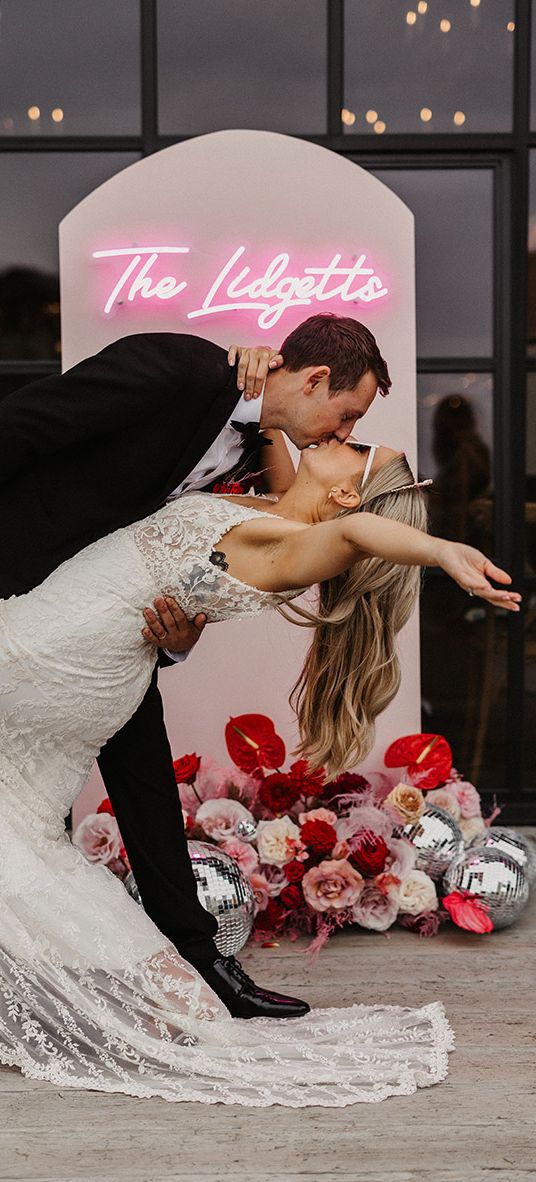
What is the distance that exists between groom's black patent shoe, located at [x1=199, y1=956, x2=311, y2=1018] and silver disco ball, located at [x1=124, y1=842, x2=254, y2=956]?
0.77 ft

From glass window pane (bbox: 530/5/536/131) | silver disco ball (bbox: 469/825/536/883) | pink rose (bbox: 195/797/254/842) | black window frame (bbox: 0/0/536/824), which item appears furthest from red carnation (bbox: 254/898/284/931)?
glass window pane (bbox: 530/5/536/131)

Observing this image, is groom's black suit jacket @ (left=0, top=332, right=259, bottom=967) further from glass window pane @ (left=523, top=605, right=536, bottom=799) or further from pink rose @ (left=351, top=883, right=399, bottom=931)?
glass window pane @ (left=523, top=605, right=536, bottom=799)

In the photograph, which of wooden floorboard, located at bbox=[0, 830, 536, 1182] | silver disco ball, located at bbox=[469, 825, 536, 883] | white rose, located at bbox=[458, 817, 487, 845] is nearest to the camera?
wooden floorboard, located at bbox=[0, 830, 536, 1182]

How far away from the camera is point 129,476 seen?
7.74 ft

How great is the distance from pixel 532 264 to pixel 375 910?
96.2 inches

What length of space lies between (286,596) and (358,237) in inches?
74.8

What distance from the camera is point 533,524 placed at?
4.21 m

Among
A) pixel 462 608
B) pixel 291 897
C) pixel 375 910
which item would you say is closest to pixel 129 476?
pixel 291 897

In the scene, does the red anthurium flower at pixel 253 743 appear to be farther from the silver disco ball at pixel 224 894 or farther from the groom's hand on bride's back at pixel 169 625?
the groom's hand on bride's back at pixel 169 625

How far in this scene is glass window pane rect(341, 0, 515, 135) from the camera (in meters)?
4.12

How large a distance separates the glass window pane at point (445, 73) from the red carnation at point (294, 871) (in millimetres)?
2653

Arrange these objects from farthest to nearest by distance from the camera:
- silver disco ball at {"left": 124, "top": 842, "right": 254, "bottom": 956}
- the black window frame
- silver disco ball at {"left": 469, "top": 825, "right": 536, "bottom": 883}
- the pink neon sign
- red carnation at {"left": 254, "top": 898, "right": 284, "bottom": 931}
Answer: the black window frame → the pink neon sign → silver disco ball at {"left": 469, "top": 825, "right": 536, "bottom": 883} → red carnation at {"left": 254, "top": 898, "right": 284, "bottom": 931} → silver disco ball at {"left": 124, "top": 842, "right": 254, "bottom": 956}

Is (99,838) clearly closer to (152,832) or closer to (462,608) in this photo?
(152,832)

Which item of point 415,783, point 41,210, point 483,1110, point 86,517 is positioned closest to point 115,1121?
point 483,1110
